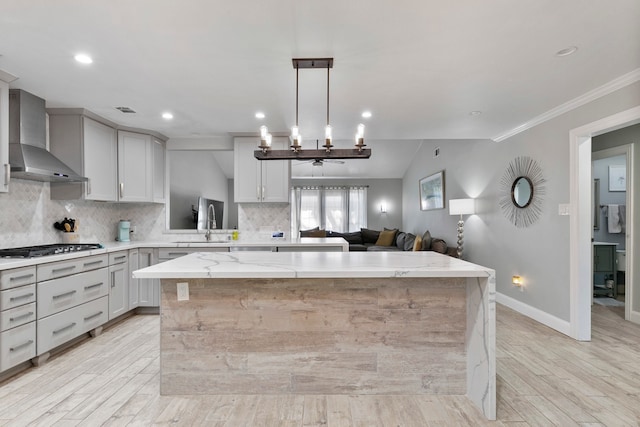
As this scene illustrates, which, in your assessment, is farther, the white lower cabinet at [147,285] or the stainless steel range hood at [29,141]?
the white lower cabinet at [147,285]

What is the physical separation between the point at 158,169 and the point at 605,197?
7024mm

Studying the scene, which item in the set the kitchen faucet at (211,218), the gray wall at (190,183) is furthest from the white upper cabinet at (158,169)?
the kitchen faucet at (211,218)

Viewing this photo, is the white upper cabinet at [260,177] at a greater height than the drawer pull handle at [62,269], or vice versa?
the white upper cabinet at [260,177]

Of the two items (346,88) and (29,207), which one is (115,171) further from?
(346,88)

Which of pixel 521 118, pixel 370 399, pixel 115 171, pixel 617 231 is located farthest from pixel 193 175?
pixel 617 231

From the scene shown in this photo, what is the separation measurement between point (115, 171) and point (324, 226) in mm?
6267

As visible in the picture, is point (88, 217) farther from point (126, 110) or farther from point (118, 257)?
point (126, 110)

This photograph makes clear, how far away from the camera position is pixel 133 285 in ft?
12.7

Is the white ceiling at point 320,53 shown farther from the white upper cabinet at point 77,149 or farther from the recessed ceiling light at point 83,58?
the white upper cabinet at point 77,149

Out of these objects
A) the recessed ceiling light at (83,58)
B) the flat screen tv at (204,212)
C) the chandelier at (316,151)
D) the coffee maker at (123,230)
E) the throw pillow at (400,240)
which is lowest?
the throw pillow at (400,240)

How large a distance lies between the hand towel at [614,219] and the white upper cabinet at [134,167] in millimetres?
7023

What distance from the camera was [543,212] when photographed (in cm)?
360

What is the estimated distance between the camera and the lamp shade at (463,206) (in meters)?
5.05

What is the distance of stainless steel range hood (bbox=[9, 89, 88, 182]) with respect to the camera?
8.96ft
